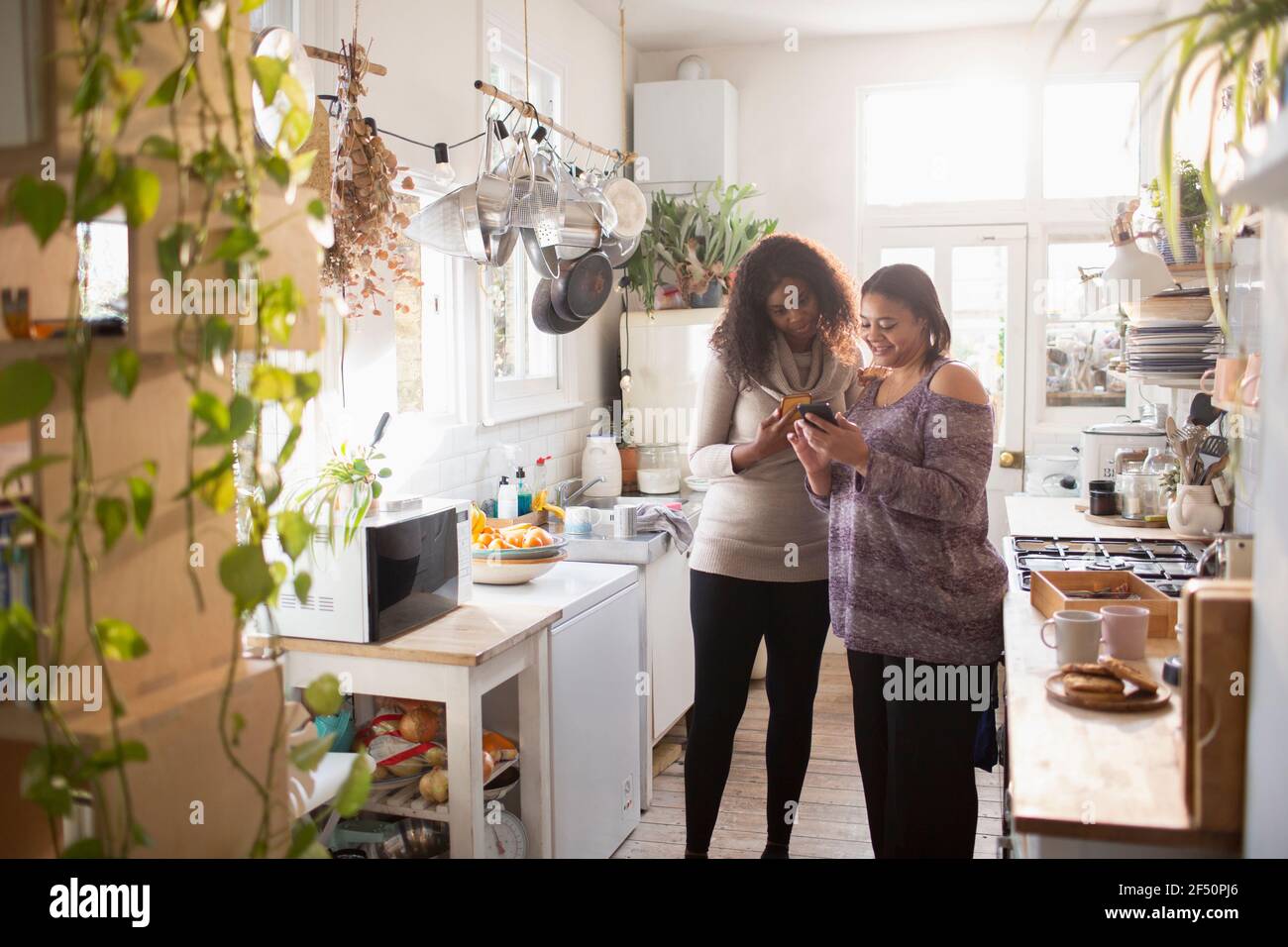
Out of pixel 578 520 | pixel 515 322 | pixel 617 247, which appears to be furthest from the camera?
pixel 515 322

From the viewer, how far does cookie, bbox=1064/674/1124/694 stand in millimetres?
1778

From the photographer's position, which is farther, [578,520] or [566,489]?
[566,489]

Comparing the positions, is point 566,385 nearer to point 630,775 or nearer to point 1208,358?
point 630,775

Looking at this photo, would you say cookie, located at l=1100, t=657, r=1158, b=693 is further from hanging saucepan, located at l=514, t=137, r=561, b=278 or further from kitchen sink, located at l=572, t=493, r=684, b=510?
kitchen sink, located at l=572, t=493, r=684, b=510

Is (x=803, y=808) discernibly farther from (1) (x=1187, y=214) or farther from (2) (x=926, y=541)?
(1) (x=1187, y=214)

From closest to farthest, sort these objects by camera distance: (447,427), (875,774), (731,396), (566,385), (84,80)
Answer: (84,80)
(875,774)
(731,396)
(447,427)
(566,385)

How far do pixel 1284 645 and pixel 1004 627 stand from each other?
1.04 meters

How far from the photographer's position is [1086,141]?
512 centimetres

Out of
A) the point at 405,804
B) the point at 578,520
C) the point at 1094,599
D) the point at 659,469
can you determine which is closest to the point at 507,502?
the point at 578,520

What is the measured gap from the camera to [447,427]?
11.8 feet

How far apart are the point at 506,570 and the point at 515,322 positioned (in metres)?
1.47

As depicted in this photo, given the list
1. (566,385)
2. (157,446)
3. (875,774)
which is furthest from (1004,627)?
(566,385)
